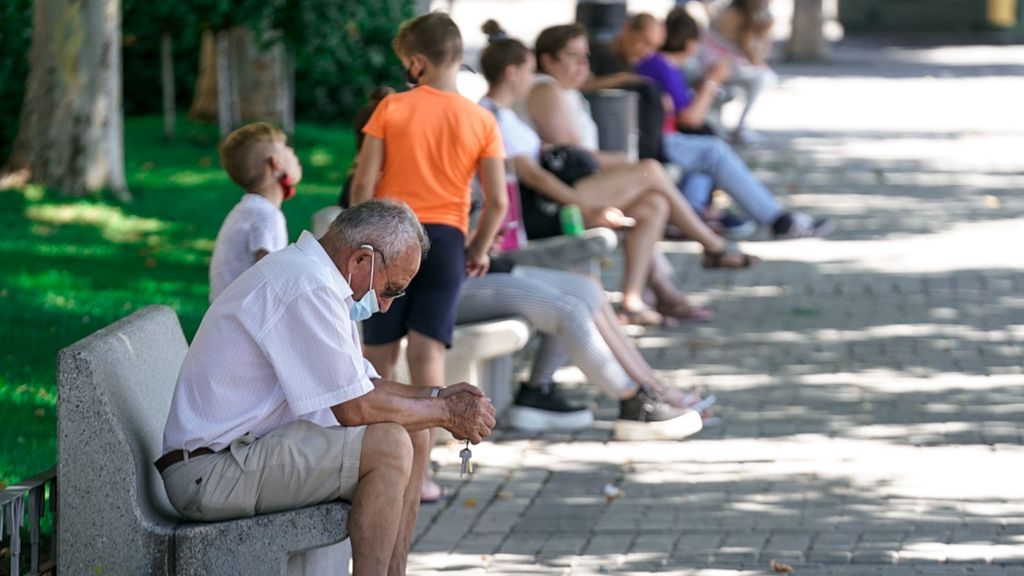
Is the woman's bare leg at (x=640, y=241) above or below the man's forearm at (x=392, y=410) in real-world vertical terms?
below

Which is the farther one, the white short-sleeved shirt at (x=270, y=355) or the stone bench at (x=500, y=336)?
the stone bench at (x=500, y=336)

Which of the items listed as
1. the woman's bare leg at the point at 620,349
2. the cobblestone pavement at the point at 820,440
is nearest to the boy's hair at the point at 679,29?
the cobblestone pavement at the point at 820,440

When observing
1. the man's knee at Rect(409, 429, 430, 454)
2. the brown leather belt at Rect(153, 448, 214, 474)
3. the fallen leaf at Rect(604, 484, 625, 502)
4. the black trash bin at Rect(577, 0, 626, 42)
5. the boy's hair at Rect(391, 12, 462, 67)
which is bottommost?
the fallen leaf at Rect(604, 484, 625, 502)

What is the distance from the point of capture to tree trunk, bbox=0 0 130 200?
12227mm

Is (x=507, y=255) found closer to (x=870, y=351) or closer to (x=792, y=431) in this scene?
(x=792, y=431)

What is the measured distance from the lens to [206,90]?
59.1ft

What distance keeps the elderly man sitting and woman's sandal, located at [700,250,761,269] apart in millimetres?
6895

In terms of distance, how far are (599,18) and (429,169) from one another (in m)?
9.64

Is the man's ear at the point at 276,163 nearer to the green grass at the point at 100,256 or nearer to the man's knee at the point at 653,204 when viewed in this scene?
the green grass at the point at 100,256

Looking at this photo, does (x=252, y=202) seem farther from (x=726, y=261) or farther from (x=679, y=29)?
(x=679, y=29)

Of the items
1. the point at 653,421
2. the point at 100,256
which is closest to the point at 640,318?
the point at 653,421

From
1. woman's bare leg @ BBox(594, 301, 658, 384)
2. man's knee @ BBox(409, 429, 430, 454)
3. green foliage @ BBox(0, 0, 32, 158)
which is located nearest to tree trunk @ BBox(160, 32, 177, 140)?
green foliage @ BBox(0, 0, 32, 158)

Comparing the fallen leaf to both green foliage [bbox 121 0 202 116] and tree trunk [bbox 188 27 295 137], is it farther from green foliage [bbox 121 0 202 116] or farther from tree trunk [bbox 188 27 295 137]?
green foliage [bbox 121 0 202 116]

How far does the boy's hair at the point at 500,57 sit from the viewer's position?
26.9 feet
